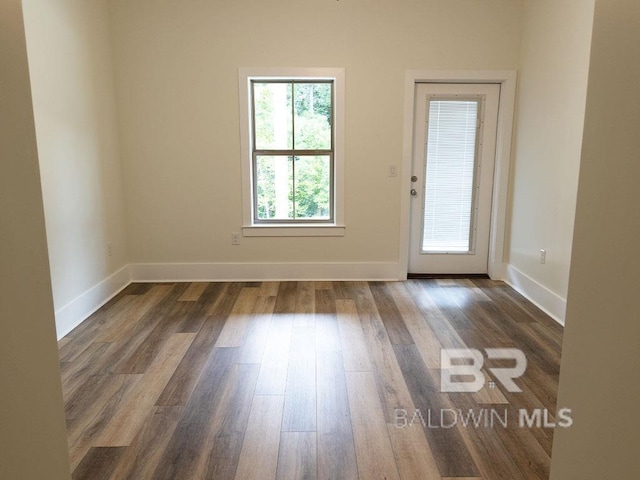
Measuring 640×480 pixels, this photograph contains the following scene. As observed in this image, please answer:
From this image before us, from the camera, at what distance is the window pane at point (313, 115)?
177 inches

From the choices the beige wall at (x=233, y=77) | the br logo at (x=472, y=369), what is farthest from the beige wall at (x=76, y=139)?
the br logo at (x=472, y=369)

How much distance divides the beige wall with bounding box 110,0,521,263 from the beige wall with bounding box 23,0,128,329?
0.24m

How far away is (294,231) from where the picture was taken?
466 cm

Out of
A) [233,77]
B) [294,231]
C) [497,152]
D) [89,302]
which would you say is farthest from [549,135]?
[89,302]

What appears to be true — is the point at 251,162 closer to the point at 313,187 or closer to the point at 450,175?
the point at 313,187

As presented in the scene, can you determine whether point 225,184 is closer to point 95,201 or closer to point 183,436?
point 95,201

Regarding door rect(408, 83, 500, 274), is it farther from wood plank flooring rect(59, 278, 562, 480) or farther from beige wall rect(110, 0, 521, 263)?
wood plank flooring rect(59, 278, 562, 480)

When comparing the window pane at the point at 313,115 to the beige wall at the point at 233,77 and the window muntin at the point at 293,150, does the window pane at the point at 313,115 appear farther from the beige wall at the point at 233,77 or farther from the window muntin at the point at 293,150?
the beige wall at the point at 233,77

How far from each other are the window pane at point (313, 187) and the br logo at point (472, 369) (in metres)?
2.15

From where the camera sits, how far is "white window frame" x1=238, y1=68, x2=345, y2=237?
4.35m

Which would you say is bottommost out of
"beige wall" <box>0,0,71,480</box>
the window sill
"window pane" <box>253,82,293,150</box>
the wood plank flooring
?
the wood plank flooring

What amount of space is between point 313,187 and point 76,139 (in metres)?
2.21

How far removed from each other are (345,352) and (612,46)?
2.44m

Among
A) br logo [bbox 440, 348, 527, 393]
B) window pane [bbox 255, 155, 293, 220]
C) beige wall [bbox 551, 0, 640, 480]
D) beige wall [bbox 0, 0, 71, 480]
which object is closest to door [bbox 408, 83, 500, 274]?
window pane [bbox 255, 155, 293, 220]
